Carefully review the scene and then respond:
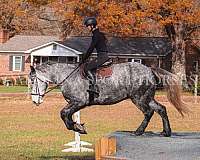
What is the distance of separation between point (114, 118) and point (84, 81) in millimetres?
12998

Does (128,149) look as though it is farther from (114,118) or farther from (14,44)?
(14,44)

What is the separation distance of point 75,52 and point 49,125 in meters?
32.3

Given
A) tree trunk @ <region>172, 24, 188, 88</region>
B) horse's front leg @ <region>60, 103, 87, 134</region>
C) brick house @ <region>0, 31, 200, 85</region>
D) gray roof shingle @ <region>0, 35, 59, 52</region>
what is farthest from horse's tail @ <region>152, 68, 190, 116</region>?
gray roof shingle @ <region>0, 35, 59, 52</region>

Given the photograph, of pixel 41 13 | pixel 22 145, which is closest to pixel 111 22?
pixel 22 145

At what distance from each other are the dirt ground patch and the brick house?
825 inches

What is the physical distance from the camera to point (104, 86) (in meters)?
11.9

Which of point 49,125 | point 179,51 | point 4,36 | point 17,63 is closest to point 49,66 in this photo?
point 49,125

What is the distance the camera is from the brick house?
5372 centimetres

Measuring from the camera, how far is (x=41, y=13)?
2847 inches

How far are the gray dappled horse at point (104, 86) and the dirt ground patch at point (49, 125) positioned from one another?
2.14 m

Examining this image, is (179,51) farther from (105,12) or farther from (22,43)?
(22,43)

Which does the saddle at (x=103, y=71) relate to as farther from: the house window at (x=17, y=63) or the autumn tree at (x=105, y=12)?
the house window at (x=17, y=63)

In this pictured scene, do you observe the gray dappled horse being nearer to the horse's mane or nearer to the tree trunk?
the horse's mane

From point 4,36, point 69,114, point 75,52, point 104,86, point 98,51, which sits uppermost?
A: point 4,36
